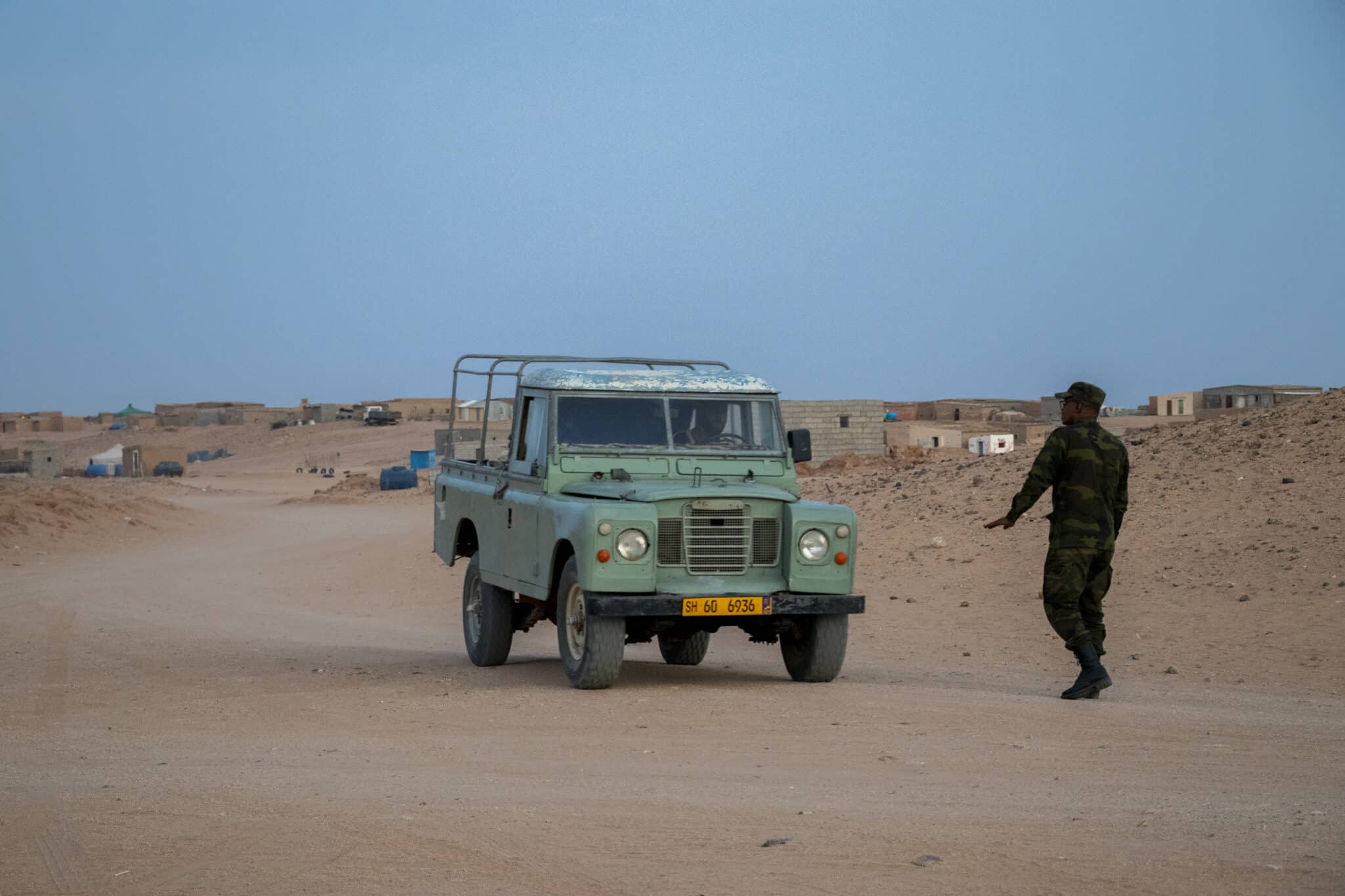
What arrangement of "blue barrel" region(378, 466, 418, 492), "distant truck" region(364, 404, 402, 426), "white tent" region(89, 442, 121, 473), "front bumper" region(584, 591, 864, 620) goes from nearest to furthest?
"front bumper" region(584, 591, 864, 620)
"blue barrel" region(378, 466, 418, 492)
"white tent" region(89, 442, 121, 473)
"distant truck" region(364, 404, 402, 426)

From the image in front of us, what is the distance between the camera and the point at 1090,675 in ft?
33.4

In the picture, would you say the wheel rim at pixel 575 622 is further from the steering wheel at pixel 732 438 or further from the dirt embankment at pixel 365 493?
the dirt embankment at pixel 365 493

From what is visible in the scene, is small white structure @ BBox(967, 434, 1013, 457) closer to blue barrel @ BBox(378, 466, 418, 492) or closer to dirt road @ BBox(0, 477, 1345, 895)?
blue barrel @ BBox(378, 466, 418, 492)

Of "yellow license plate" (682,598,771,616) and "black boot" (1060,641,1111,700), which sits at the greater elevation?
"yellow license plate" (682,598,771,616)

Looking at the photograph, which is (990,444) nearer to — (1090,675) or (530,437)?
A: (530,437)

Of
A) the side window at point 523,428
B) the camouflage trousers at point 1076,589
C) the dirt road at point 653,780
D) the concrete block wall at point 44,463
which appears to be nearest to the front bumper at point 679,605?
the dirt road at point 653,780

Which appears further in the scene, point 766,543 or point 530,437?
point 530,437

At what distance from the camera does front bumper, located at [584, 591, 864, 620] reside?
1033cm

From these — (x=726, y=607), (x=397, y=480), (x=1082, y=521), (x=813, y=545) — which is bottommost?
(x=397, y=480)

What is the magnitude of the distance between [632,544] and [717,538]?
0.65 m

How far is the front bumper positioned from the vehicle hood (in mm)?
666

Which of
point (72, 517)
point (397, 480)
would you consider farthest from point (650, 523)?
point (397, 480)

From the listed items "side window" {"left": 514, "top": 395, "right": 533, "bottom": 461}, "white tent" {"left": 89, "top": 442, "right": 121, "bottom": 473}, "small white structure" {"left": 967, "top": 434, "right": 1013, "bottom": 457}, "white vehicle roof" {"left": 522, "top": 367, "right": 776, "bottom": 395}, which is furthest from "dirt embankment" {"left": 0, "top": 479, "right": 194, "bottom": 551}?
"white tent" {"left": 89, "top": 442, "right": 121, "bottom": 473}

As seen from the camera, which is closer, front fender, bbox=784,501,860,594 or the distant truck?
front fender, bbox=784,501,860,594
